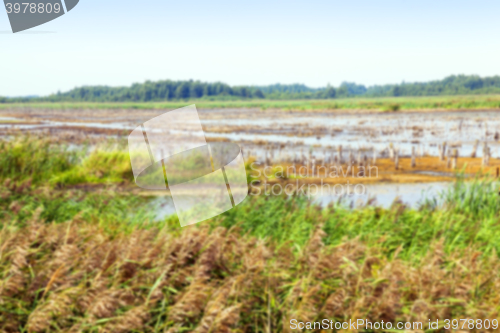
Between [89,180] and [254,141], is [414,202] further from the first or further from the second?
[254,141]

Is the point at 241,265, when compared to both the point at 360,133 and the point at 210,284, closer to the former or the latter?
the point at 210,284

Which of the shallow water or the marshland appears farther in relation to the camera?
the shallow water

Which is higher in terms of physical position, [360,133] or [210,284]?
[210,284]

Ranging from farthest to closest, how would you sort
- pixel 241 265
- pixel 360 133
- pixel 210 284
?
pixel 360 133, pixel 241 265, pixel 210 284

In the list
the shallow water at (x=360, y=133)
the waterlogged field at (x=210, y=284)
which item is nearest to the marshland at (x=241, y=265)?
the waterlogged field at (x=210, y=284)

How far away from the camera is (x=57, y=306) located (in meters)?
2.67

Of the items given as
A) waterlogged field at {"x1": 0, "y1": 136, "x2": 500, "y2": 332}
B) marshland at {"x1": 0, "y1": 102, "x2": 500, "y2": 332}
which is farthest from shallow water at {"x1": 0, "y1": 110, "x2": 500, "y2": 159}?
waterlogged field at {"x1": 0, "y1": 136, "x2": 500, "y2": 332}

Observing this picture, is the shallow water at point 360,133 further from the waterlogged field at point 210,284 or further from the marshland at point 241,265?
the waterlogged field at point 210,284

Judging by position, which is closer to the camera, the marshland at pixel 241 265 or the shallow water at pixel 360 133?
the marshland at pixel 241 265

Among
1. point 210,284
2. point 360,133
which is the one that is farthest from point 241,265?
point 360,133

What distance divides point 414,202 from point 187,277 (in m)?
5.65

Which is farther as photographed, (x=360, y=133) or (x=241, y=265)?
(x=360, y=133)

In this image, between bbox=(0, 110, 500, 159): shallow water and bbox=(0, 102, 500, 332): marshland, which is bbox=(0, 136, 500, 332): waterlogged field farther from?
bbox=(0, 110, 500, 159): shallow water

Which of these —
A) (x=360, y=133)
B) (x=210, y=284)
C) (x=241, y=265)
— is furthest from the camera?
(x=360, y=133)
